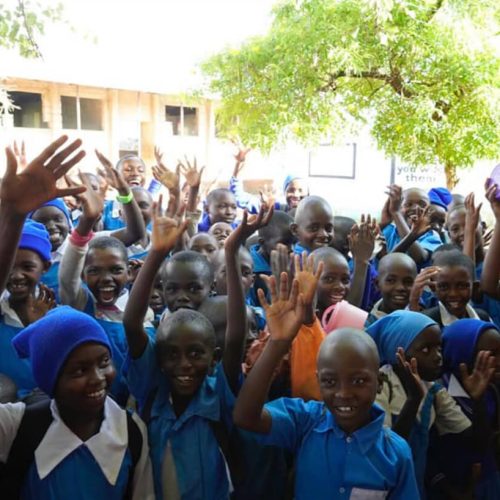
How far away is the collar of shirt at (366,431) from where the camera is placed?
184cm

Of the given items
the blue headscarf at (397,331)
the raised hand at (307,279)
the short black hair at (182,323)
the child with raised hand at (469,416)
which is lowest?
the child with raised hand at (469,416)

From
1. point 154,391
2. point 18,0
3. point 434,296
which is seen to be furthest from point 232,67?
point 154,391

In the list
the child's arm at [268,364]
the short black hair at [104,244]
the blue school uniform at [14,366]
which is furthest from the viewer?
the short black hair at [104,244]

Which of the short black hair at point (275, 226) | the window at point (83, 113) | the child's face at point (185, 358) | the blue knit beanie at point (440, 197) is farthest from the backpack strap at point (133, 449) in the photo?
the window at point (83, 113)

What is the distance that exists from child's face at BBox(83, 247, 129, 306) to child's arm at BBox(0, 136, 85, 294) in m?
0.83

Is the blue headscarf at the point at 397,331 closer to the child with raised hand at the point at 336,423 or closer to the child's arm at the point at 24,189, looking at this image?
the child with raised hand at the point at 336,423

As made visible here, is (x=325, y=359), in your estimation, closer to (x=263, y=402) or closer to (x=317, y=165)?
(x=263, y=402)

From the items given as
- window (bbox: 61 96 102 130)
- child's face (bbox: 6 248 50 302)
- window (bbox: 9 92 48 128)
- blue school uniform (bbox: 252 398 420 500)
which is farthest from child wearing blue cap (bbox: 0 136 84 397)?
window (bbox: 61 96 102 130)

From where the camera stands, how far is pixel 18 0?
3629 millimetres

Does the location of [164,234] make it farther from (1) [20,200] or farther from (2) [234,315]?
(1) [20,200]

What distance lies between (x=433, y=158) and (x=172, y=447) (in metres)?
4.98

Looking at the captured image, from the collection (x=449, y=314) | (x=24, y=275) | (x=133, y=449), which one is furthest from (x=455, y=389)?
(x=24, y=275)

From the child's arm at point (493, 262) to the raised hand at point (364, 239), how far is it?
629mm

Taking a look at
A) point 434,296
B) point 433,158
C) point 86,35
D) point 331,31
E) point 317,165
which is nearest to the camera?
point 434,296
